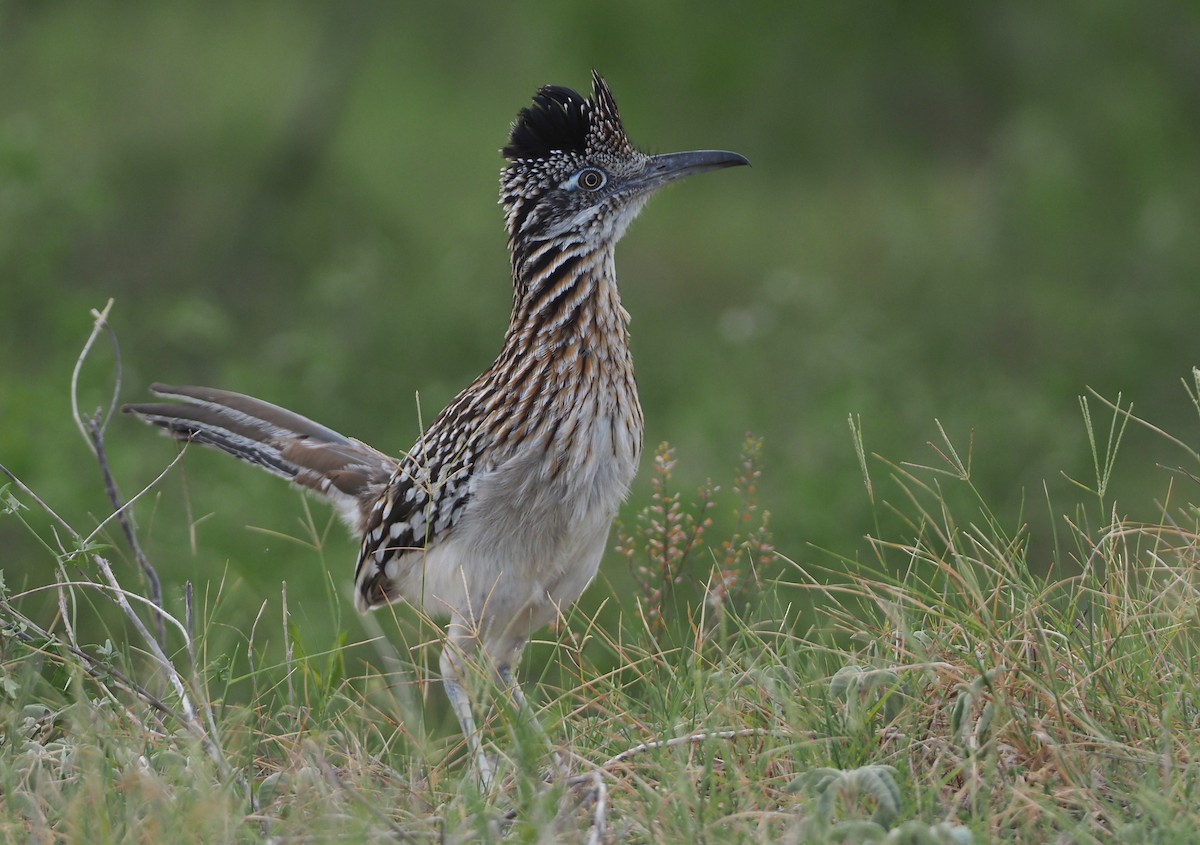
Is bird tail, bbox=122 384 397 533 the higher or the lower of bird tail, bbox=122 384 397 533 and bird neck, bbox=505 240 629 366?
the lower

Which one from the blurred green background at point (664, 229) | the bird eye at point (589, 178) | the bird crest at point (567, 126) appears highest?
the bird crest at point (567, 126)

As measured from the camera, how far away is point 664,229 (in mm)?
16500

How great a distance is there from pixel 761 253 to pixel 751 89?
1.78 m

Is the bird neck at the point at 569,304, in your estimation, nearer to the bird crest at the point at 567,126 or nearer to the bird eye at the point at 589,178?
the bird eye at the point at 589,178

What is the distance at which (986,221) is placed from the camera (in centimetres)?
1477

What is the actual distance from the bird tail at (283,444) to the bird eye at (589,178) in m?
1.46

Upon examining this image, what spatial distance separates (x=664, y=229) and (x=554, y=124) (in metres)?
10.6

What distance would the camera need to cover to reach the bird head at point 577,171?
586cm

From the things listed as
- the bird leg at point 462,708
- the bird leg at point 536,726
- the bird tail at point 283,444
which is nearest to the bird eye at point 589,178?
the bird tail at point 283,444

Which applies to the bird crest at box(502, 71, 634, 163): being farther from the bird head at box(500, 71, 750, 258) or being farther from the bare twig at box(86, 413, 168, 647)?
the bare twig at box(86, 413, 168, 647)

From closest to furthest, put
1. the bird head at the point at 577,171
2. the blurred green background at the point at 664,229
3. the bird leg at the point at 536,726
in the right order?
the bird leg at the point at 536,726 → the bird head at the point at 577,171 → the blurred green background at the point at 664,229

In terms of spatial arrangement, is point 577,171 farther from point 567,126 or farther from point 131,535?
point 131,535

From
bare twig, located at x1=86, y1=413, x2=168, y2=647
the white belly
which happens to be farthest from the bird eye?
bare twig, located at x1=86, y1=413, x2=168, y2=647

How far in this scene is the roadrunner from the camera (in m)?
5.49
